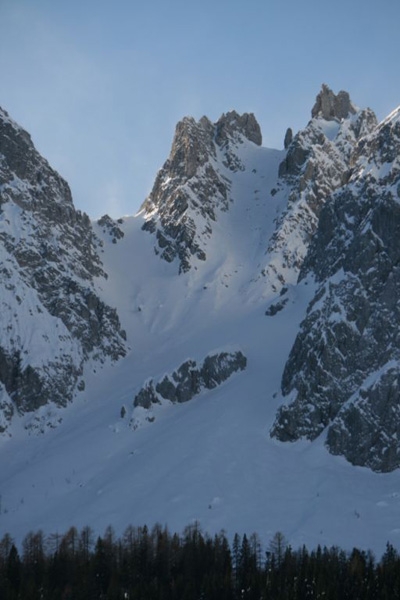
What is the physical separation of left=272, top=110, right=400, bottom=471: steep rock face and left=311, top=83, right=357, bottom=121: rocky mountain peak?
99.9 meters

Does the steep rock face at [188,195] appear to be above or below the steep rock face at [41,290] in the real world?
above

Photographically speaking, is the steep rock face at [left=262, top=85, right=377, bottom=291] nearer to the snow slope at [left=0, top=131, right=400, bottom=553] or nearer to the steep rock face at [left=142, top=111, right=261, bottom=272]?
the snow slope at [left=0, top=131, right=400, bottom=553]

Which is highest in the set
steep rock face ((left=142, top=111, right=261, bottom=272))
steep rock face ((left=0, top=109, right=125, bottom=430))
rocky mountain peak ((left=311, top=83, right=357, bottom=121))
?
rocky mountain peak ((left=311, top=83, right=357, bottom=121))

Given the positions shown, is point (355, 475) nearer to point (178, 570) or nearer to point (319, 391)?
point (319, 391)

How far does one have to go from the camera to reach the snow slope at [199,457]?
72625 mm

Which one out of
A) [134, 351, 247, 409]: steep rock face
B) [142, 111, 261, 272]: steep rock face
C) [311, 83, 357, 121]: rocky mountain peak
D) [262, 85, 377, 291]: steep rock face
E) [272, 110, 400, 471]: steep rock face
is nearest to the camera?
[272, 110, 400, 471]: steep rock face

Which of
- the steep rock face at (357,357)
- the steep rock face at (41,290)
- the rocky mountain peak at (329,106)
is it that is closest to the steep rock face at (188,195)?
the steep rock face at (41,290)

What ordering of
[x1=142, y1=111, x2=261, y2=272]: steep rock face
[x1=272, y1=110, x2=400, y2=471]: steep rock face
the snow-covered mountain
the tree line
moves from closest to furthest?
the tree line
the snow-covered mountain
[x1=272, y1=110, x2=400, y2=471]: steep rock face
[x1=142, y1=111, x2=261, y2=272]: steep rock face

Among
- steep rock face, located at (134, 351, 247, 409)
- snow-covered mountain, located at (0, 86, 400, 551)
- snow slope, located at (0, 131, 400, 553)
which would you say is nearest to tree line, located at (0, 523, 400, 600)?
snow slope, located at (0, 131, 400, 553)

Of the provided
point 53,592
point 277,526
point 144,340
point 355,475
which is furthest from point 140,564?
point 144,340

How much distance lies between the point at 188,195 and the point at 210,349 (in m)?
65.4

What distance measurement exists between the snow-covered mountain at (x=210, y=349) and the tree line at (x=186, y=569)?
4467mm

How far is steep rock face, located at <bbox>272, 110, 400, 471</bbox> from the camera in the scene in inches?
3189

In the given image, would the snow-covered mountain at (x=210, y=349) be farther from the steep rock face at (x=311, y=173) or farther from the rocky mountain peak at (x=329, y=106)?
the rocky mountain peak at (x=329, y=106)
